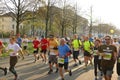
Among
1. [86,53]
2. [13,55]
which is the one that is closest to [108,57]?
[13,55]

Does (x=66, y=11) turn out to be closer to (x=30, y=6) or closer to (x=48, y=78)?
(x=30, y=6)

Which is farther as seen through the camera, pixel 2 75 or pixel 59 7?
pixel 59 7

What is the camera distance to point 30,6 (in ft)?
102

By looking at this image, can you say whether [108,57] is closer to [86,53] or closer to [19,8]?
[86,53]

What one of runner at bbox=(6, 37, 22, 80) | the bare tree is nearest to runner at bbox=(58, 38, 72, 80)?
runner at bbox=(6, 37, 22, 80)

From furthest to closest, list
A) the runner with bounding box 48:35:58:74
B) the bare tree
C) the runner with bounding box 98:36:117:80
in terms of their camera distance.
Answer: the bare tree
the runner with bounding box 48:35:58:74
the runner with bounding box 98:36:117:80

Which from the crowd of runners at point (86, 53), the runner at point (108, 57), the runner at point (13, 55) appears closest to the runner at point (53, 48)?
the crowd of runners at point (86, 53)

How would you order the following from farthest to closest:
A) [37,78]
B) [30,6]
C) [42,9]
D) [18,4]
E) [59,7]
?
1. [59,7]
2. [42,9]
3. [30,6]
4. [18,4]
5. [37,78]

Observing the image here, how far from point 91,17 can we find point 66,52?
39.5m

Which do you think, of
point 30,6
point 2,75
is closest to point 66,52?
point 2,75

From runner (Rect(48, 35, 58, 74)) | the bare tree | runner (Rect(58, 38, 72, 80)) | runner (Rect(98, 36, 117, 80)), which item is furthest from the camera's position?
the bare tree

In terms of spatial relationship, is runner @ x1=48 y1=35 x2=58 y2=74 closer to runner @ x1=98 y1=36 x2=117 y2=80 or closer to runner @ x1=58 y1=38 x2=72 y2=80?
runner @ x1=58 y1=38 x2=72 y2=80

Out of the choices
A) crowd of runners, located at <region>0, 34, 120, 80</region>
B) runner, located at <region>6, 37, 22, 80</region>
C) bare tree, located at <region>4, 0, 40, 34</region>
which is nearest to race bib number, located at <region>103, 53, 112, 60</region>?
crowd of runners, located at <region>0, 34, 120, 80</region>

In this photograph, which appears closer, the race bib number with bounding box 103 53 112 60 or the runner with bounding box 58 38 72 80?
the race bib number with bounding box 103 53 112 60
